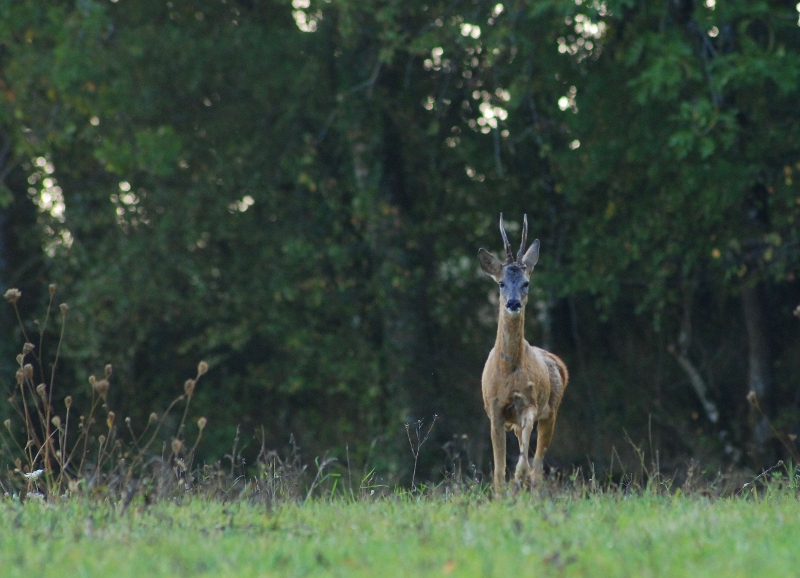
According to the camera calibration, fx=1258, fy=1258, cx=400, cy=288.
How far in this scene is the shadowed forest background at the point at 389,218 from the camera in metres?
13.5

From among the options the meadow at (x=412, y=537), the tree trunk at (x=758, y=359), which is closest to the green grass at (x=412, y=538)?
the meadow at (x=412, y=537)

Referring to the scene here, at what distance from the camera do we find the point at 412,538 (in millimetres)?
5090

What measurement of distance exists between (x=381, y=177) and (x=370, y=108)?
85 cm

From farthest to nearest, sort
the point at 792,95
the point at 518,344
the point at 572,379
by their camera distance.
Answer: the point at 572,379 → the point at 792,95 → the point at 518,344

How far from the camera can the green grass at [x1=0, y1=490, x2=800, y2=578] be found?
4422 millimetres

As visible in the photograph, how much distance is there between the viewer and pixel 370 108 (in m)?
14.7

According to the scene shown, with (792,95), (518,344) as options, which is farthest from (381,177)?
(518,344)

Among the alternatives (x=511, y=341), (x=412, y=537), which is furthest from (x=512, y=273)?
(x=412, y=537)

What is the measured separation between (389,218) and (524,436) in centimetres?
718

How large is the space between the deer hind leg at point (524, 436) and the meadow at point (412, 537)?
1.17 metres

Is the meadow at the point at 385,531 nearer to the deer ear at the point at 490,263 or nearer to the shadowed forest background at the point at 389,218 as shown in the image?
the deer ear at the point at 490,263

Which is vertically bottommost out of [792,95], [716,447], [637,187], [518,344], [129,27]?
[716,447]

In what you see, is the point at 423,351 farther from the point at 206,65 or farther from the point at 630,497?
the point at 630,497

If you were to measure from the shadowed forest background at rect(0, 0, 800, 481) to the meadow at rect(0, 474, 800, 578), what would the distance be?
7.45 metres
